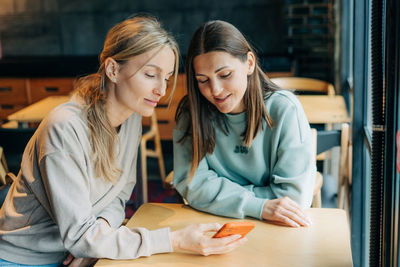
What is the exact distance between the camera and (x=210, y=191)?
177 centimetres

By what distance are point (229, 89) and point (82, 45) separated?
3930mm

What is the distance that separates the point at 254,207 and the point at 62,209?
586 mm

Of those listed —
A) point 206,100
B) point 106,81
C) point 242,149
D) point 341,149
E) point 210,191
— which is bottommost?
point 341,149

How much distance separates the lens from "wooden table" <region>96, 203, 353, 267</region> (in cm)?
139

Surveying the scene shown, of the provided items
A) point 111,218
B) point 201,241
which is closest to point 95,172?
point 111,218

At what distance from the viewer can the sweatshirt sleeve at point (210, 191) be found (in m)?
1.67

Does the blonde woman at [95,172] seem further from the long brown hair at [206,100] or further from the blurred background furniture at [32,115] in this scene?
the blurred background furniture at [32,115]

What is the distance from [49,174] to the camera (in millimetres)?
1456

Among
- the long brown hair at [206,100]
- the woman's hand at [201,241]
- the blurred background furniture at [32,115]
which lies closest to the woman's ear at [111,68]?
the long brown hair at [206,100]

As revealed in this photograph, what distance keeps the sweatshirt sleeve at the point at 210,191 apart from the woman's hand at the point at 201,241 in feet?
0.70

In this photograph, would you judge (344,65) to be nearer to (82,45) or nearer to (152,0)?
(152,0)

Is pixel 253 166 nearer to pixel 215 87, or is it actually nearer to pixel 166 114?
pixel 215 87

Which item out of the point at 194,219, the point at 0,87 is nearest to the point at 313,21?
the point at 0,87

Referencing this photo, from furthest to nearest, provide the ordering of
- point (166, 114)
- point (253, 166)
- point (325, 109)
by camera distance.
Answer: point (166, 114), point (325, 109), point (253, 166)
